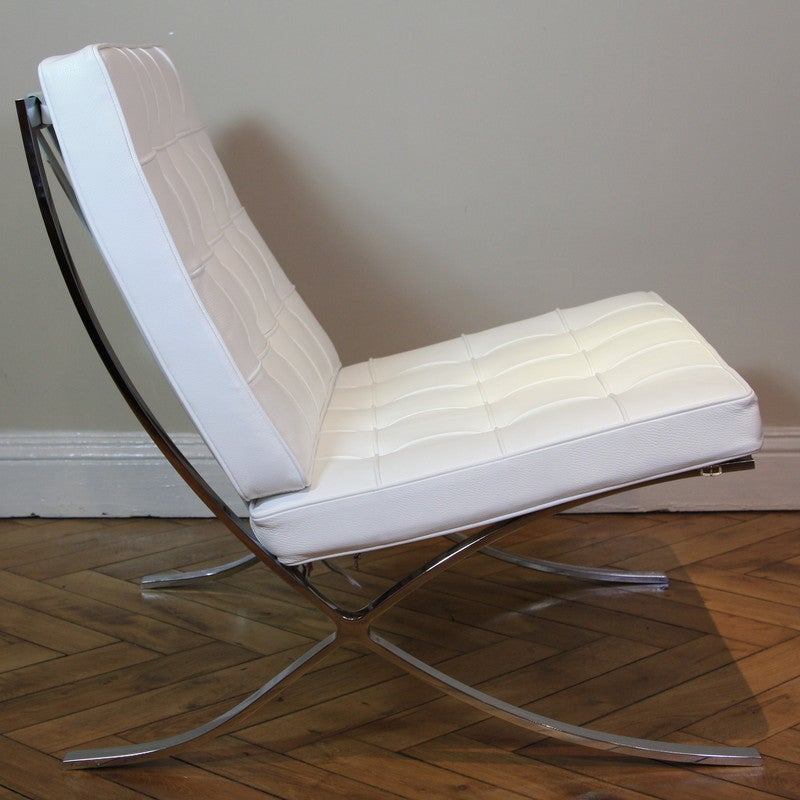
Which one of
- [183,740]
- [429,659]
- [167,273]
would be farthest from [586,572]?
[167,273]

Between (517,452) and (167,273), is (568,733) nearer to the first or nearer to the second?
(517,452)

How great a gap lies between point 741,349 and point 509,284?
1.52 feet

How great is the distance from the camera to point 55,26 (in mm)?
1956

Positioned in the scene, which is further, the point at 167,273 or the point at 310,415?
the point at 310,415

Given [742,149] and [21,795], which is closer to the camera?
[21,795]

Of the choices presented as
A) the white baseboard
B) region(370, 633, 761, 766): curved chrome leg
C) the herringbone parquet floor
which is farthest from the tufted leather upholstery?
the white baseboard

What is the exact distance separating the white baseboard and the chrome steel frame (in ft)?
2.67

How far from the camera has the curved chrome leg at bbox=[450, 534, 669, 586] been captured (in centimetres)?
178

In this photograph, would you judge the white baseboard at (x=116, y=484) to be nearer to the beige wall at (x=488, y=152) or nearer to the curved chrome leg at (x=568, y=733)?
the beige wall at (x=488, y=152)

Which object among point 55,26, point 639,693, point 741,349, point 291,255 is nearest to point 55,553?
point 291,255

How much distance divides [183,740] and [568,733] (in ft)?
1.59

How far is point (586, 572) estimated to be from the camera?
179 cm

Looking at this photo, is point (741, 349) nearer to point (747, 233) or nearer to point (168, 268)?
point (747, 233)

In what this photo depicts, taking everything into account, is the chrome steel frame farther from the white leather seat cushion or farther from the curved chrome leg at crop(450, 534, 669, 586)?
the curved chrome leg at crop(450, 534, 669, 586)
